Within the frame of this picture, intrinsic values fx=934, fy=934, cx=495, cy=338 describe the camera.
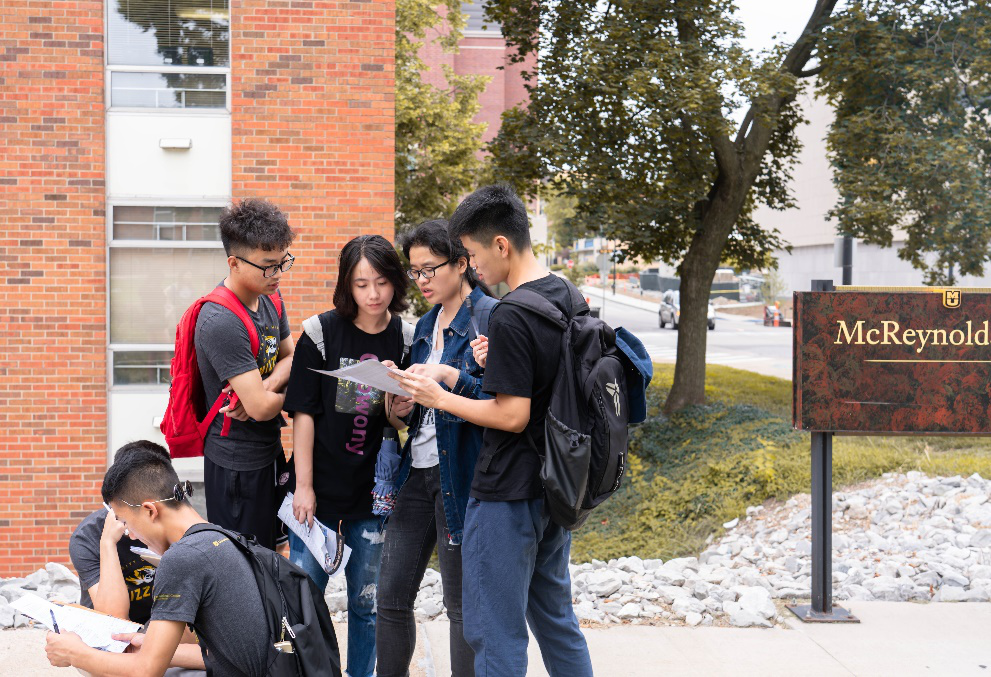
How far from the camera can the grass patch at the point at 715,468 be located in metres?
9.59

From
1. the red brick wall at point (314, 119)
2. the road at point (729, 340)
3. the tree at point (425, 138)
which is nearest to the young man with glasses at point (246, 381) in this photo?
the red brick wall at point (314, 119)

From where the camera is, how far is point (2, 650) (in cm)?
448

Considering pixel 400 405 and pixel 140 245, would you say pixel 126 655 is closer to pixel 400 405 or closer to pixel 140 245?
pixel 400 405

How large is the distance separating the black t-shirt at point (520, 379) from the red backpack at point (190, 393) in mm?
1130

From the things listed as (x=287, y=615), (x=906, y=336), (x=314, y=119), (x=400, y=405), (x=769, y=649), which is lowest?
(x=769, y=649)

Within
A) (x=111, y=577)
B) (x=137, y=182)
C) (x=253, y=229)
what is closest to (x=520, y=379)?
(x=253, y=229)

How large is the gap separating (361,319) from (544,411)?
104cm

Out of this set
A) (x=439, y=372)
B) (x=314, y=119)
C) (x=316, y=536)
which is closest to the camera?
(x=439, y=372)

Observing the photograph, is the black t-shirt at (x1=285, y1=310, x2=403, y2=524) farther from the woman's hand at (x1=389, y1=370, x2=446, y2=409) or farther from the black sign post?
the black sign post

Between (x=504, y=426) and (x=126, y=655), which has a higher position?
(x=504, y=426)

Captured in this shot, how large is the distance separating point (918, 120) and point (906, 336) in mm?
9400

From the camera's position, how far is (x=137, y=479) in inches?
111

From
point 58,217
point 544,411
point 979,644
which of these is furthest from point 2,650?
point 979,644

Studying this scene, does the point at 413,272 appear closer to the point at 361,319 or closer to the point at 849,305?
the point at 361,319
